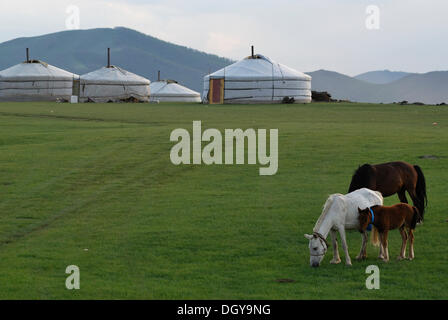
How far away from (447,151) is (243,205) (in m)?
10.2

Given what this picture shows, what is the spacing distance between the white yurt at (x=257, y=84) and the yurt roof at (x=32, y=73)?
16344 mm

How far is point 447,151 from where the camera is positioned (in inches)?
878

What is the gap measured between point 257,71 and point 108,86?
16.1 meters

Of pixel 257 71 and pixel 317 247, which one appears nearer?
pixel 317 247

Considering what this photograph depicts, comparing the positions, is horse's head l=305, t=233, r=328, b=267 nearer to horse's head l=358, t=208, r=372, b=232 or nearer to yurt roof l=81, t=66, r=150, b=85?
horse's head l=358, t=208, r=372, b=232

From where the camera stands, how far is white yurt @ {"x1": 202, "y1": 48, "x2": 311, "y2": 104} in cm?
5691

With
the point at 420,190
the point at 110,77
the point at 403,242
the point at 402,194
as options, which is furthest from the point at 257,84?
the point at 403,242

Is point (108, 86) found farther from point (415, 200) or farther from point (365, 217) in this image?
point (365, 217)

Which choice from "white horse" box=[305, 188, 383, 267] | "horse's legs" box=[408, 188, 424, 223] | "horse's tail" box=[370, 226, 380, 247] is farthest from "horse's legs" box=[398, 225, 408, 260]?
"horse's legs" box=[408, 188, 424, 223]

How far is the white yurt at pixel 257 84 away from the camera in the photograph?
56.9 meters

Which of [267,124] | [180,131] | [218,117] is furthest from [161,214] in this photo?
[218,117]

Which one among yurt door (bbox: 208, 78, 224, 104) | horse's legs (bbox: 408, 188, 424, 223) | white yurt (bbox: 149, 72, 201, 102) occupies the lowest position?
horse's legs (bbox: 408, 188, 424, 223)

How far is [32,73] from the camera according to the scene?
65500 mm
